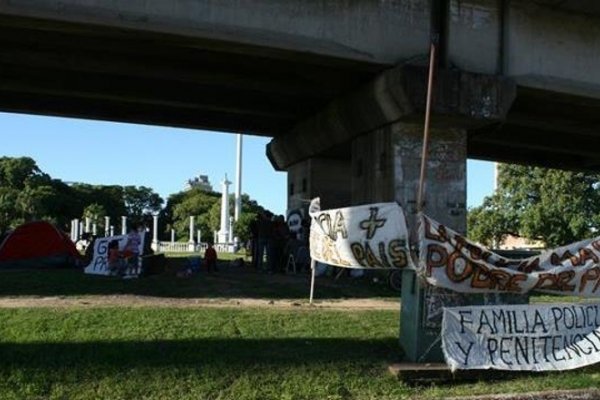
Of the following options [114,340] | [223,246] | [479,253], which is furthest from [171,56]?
[223,246]

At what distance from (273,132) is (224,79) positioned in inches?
279

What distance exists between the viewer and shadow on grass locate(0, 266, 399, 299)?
42.9 ft

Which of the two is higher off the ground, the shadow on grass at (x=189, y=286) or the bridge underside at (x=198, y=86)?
the bridge underside at (x=198, y=86)

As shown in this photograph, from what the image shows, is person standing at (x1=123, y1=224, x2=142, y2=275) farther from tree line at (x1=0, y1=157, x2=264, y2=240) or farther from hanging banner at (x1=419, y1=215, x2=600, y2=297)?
tree line at (x1=0, y1=157, x2=264, y2=240)

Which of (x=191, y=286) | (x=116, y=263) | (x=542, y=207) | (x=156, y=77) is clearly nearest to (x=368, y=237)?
(x=191, y=286)

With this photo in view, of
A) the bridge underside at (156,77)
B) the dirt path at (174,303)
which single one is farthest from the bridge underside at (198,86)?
the dirt path at (174,303)

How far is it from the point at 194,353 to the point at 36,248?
11703 mm

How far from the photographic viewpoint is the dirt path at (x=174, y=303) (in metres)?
11.3

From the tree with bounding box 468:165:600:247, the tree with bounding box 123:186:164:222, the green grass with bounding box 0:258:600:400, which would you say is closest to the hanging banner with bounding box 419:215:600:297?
the green grass with bounding box 0:258:600:400

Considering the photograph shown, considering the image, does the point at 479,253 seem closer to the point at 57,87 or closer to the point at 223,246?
the point at 57,87

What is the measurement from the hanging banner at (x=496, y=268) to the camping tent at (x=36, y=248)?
12798 millimetres

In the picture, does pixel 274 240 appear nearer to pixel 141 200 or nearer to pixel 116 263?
pixel 116 263

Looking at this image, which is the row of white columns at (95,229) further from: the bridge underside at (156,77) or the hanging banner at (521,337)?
the hanging banner at (521,337)

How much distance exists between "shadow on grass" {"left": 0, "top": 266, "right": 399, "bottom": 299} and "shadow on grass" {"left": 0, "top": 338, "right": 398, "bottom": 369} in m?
3.81
